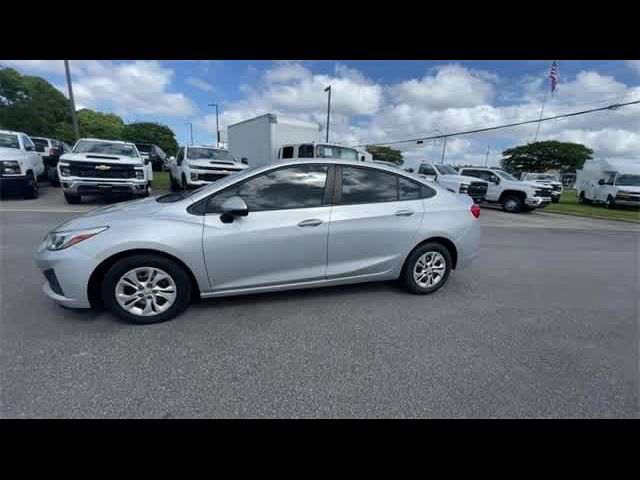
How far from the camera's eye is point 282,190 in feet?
10.0

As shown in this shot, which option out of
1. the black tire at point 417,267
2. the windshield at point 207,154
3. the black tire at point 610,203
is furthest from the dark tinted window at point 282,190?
the black tire at point 610,203

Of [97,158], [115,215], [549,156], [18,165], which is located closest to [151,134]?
[18,165]

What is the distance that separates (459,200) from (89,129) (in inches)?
2769

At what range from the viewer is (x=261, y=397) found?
1.99 meters

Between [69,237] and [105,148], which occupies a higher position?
[105,148]

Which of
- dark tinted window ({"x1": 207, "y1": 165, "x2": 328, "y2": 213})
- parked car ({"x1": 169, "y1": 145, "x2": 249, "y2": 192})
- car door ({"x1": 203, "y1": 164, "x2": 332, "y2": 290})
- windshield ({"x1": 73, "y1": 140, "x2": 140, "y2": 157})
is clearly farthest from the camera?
parked car ({"x1": 169, "y1": 145, "x2": 249, "y2": 192})

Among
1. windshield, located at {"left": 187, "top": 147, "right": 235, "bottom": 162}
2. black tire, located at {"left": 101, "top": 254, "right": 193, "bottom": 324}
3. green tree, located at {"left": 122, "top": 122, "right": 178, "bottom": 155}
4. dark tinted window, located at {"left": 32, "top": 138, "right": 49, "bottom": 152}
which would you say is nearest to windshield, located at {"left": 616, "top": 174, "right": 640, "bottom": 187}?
windshield, located at {"left": 187, "top": 147, "right": 235, "bottom": 162}

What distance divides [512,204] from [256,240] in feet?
47.1

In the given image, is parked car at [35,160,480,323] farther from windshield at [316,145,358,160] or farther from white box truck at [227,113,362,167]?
white box truck at [227,113,362,167]

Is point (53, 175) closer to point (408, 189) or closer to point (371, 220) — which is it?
point (371, 220)

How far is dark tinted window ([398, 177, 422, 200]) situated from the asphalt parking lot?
3.95ft

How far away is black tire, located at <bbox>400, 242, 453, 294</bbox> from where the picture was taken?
3.59 m
